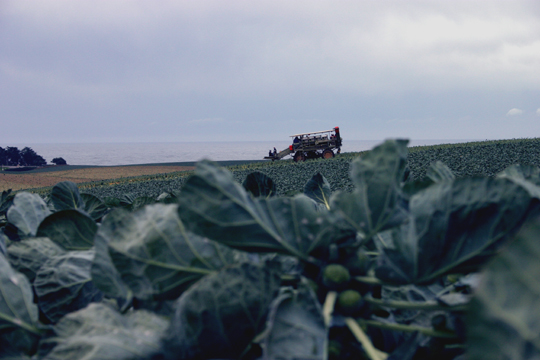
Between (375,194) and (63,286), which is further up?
(375,194)

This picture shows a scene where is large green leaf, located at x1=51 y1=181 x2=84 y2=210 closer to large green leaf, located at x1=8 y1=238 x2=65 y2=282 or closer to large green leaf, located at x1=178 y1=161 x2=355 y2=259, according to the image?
large green leaf, located at x1=8 y1=238 x2=65 y2=282

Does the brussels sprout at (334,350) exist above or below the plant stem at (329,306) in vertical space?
below

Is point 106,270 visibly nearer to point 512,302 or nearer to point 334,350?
point 334,350

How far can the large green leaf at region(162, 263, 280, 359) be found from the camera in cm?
41

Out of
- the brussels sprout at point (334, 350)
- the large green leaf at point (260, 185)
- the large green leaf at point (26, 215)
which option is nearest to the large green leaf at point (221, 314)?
the brussels sprout at point (334, 350)

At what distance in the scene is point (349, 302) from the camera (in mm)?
451

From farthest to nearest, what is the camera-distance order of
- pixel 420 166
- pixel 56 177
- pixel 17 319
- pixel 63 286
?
pixel 56 177
pixel 420 166
pixel 63 286
pixel 17 319

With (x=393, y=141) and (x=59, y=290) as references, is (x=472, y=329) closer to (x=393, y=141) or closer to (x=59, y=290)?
(x=393, y=141)

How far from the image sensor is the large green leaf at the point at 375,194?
1.48 ft

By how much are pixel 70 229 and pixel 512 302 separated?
799 millimetres

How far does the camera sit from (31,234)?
3.07 ft

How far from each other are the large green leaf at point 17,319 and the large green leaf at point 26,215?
0.45 meters

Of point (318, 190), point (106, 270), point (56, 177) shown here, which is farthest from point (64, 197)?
point (56, 177)

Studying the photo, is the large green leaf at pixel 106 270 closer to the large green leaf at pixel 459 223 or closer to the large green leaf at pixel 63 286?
the large green leaf at pixel 63 286
